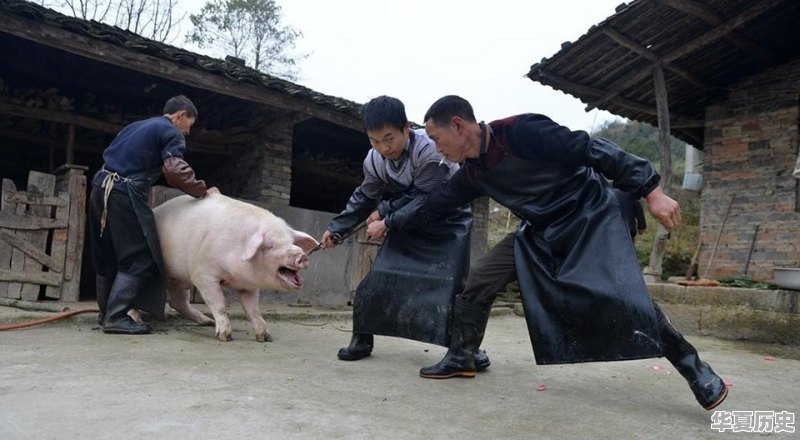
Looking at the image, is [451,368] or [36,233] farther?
[36,233]

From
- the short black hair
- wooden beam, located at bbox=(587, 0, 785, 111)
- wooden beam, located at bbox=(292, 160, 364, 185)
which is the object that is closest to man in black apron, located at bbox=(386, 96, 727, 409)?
the short black hair

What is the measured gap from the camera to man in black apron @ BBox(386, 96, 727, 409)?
2320 millimetres

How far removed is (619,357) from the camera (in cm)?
229

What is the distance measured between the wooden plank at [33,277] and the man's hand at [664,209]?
501cm

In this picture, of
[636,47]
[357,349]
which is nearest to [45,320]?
[357,349]

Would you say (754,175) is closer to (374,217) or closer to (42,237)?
(374,217)

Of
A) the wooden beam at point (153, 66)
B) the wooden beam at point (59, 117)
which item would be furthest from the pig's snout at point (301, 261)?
the wooden beam at point (59, 117)

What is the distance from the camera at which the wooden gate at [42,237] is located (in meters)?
4.94

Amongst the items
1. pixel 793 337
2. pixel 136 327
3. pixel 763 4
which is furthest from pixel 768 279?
pixel 136 327

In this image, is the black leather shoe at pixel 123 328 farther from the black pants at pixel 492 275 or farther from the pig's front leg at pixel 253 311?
the black pants at pixel 492 275

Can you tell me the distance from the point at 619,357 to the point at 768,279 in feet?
27.8

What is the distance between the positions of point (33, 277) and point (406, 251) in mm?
3640

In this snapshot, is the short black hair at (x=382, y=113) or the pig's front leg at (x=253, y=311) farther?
the pig's front leg at (x=253, y=311)

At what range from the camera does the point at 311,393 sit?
2.41 meters
